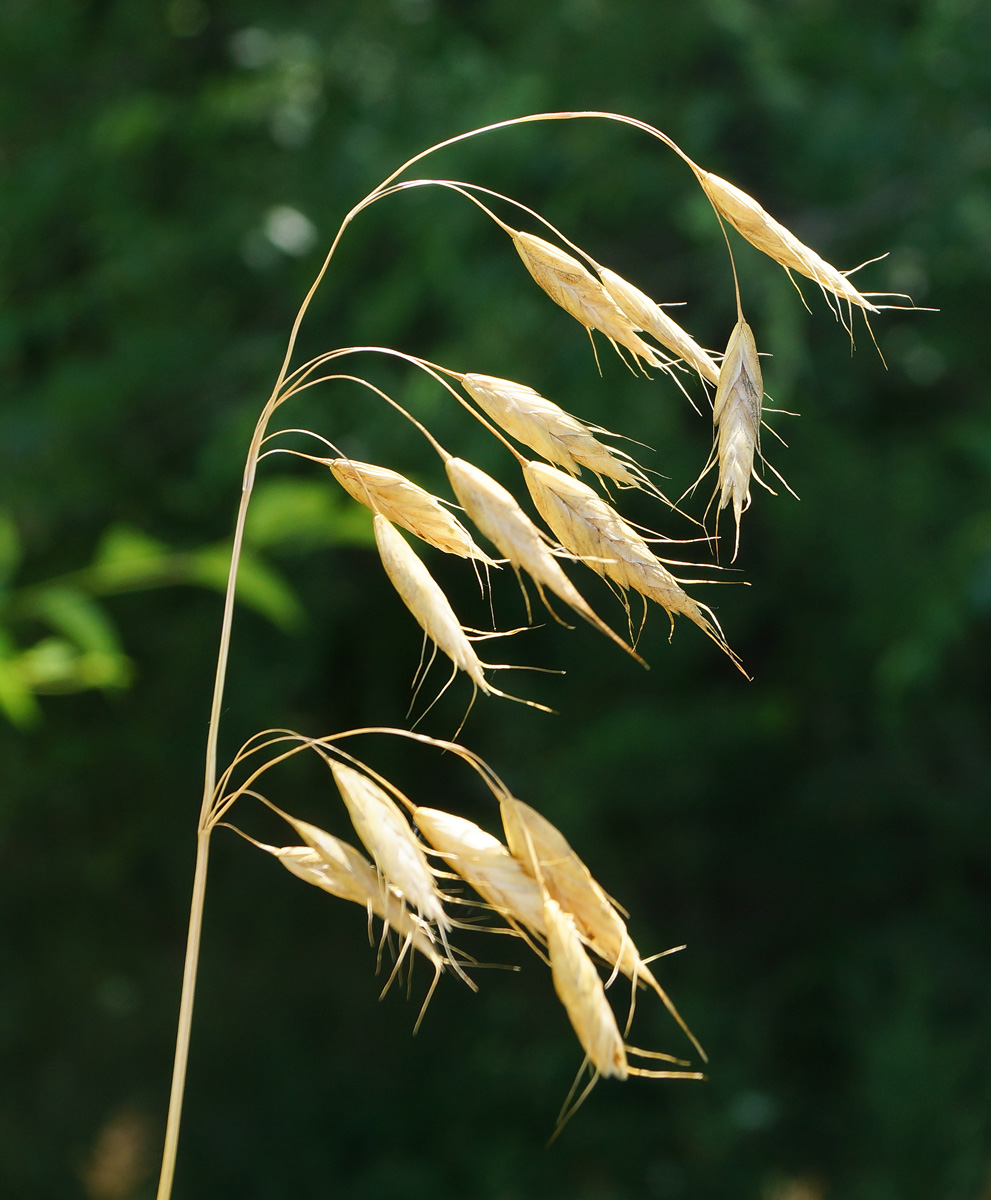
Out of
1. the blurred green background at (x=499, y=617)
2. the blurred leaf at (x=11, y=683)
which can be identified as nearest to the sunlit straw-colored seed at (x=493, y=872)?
the blurred leaf at (x=11, y=683)

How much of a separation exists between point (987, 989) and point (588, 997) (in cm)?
150

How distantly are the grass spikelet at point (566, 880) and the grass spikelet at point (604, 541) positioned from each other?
8 cm

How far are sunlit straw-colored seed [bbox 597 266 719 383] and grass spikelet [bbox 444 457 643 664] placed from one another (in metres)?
0.08

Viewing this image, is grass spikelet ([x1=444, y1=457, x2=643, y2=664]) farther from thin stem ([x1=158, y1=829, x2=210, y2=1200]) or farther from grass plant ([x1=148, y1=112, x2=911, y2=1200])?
thin stem ([x1=158, y1=829, x2=210, y2=1200])

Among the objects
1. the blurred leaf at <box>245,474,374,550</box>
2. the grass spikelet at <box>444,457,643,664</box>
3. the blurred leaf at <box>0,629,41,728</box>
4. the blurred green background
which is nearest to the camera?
the grass spikelet at <box>444,457,643,664</box>

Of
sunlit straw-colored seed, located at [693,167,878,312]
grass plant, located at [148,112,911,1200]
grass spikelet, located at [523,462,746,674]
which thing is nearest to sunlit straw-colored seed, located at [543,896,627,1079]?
grass plant, located at [148,112,911,1200]

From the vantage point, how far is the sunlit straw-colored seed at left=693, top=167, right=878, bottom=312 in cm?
37

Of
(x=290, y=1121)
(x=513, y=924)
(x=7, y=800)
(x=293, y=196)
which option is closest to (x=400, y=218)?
(x=293, y=196)

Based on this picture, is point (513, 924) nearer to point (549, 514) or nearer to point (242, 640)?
point (549, 514)

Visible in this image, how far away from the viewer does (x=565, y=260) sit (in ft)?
1.26

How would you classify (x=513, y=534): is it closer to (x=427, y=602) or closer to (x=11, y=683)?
(x=427, y=602)

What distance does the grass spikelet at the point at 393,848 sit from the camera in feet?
1.15

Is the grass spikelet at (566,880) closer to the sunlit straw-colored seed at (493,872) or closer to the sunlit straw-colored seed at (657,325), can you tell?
the sunlit straw-colored seed at (493,872)

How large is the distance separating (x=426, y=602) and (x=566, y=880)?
104 millimetres
